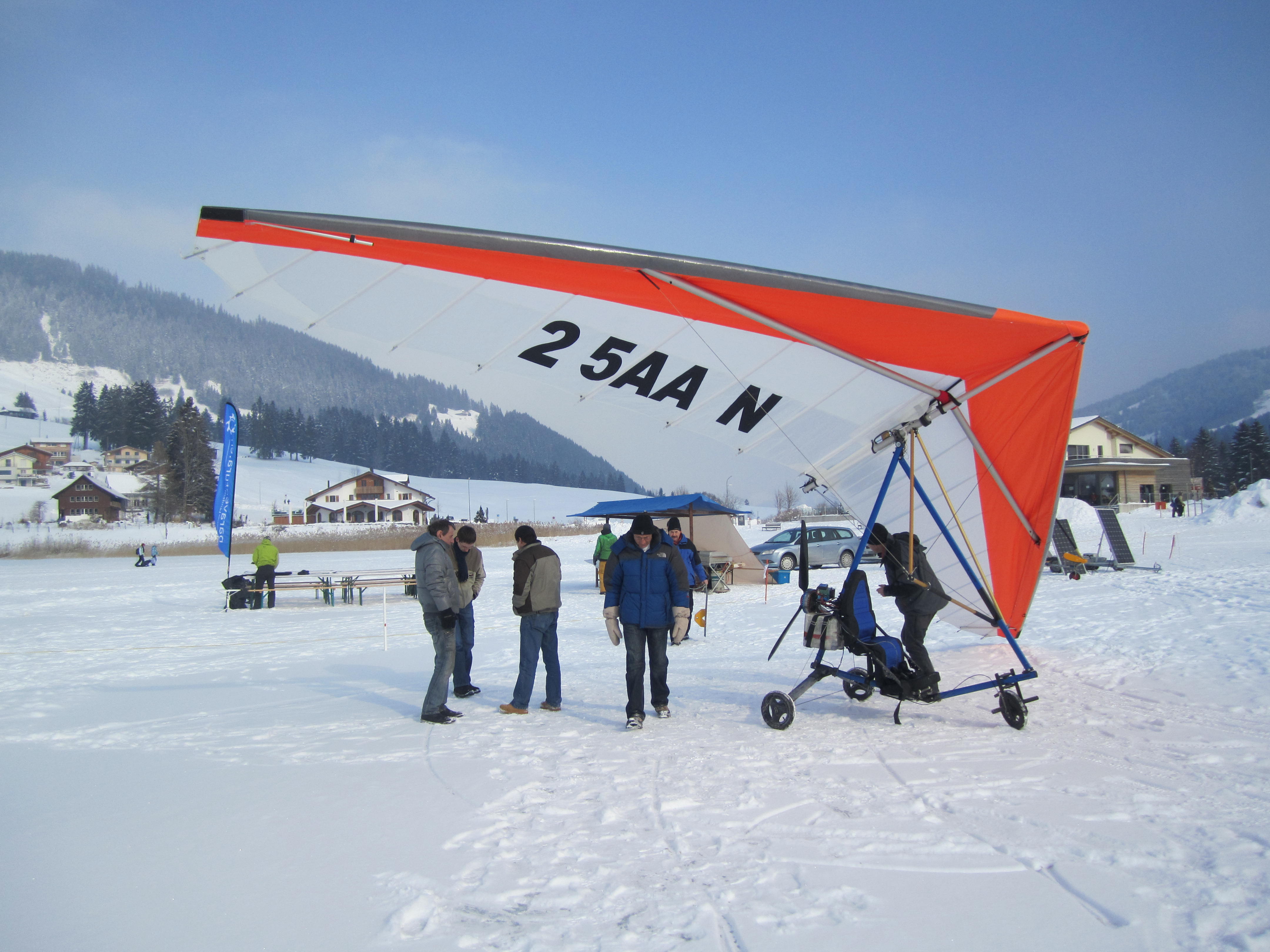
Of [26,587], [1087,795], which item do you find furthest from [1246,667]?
[26,587]

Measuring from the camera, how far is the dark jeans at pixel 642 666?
232 inches

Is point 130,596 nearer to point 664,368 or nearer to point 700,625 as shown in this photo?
point 700,625

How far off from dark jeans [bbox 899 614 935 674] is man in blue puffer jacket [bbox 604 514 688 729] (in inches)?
71.5

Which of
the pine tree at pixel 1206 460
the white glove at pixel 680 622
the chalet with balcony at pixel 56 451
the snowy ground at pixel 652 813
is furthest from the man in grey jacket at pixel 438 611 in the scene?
the chalet with balcony at pixel 56 451

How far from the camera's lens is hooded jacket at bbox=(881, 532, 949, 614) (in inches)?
231

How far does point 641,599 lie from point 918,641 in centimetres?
226

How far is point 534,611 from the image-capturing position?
6.34m

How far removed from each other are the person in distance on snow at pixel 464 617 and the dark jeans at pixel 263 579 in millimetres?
11097

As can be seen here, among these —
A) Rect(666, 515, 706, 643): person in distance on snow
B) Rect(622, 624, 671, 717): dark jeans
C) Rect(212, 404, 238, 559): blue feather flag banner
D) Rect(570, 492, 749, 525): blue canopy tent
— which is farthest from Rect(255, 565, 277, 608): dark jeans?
Rect(622, 624, 671, 717): dark jeans

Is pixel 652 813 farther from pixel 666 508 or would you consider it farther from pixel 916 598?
pixel 666 508

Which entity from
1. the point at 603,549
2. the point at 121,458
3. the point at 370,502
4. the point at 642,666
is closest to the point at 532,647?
the point at 642,666

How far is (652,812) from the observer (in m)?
3.99

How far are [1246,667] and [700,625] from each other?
292 inches

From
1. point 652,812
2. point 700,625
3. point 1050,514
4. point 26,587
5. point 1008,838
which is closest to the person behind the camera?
point 1008,838
